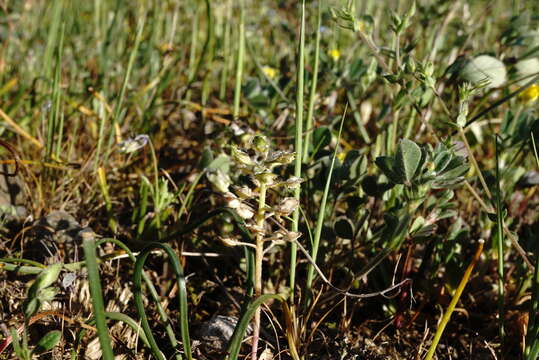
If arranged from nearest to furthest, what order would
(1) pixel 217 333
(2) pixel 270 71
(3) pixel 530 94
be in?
(1) pixel 217 333, (3) pixel 530 94, (2) pixel 270 71

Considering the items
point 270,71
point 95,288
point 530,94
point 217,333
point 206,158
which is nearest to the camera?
point 95,288

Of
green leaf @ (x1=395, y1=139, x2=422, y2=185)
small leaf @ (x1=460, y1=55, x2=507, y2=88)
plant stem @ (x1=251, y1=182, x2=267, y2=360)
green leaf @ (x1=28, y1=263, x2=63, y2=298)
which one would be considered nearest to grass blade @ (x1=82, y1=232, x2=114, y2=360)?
green leaf @ (x1=28, y1=263, x2=63, y2=298)

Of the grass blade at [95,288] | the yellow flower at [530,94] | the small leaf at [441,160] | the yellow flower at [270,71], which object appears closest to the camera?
the grass blade at [95,288]

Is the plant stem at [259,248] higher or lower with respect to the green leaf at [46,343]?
higher

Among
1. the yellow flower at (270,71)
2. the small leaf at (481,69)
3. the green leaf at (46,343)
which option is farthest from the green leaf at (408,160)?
the yellow flower at (270,71)

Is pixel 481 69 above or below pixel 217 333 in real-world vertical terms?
above

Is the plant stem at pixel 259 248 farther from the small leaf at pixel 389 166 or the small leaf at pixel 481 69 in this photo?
the small leaf at pixel 481 69

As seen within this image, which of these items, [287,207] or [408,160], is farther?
[408,160]

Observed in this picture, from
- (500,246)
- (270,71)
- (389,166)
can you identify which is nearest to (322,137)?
(389,166)

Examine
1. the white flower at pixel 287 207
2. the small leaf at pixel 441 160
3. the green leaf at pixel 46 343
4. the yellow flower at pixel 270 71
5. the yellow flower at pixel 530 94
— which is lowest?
the green leaf at pixel 46 343

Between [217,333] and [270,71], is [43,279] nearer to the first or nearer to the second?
[217,333]
